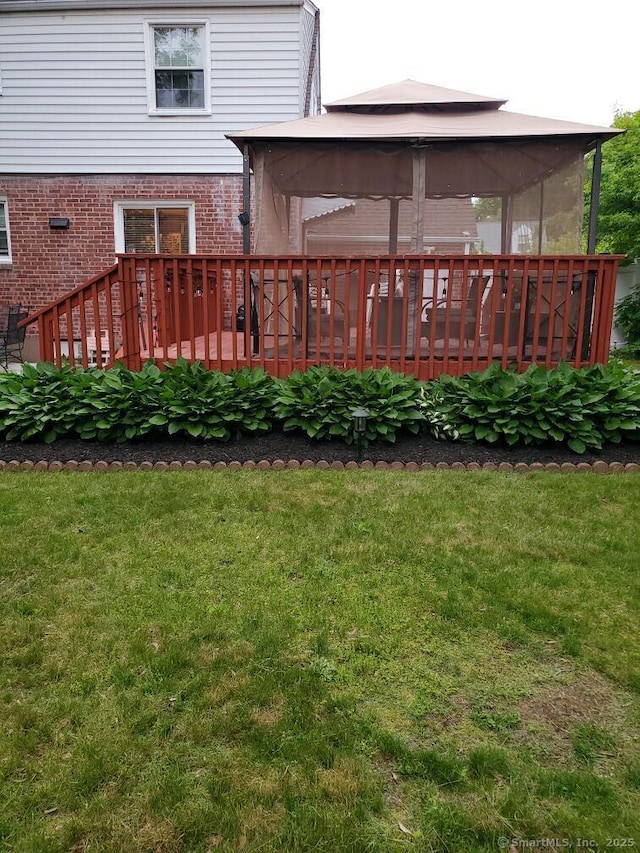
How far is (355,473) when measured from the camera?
4.23 m

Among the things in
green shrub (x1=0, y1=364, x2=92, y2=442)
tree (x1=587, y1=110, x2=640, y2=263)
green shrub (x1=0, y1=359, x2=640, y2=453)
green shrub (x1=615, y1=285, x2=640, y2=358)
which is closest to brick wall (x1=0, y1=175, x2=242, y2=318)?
green shrub (x1=0, y1=364, x2=92, y2=442)

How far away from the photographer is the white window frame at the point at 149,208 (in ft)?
32.0

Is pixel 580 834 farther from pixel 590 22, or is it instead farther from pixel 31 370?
pixel 590 22

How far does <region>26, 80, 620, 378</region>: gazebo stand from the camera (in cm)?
530

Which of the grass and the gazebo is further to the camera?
the gazebo

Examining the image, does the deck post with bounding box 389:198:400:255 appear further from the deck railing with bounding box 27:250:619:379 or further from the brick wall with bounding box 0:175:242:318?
the brick wall with bounding box 0:175:242:318

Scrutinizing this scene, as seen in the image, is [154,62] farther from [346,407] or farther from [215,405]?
[346,407]

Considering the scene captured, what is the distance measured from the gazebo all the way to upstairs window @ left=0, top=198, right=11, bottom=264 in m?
5.05

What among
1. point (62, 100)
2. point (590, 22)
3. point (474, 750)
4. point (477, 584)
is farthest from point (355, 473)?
point (590, 22)

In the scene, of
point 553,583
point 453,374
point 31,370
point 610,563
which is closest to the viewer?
point 553,583

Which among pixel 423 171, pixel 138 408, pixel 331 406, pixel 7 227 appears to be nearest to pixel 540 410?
pixel 331 406

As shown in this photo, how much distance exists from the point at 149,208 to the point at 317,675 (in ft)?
30.7

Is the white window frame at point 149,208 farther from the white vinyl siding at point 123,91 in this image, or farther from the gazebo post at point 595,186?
the gazebo post at point 595,186

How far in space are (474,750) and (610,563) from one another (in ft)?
4.99
